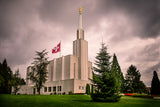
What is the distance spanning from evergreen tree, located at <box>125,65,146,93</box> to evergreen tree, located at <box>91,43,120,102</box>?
40269 millimetres

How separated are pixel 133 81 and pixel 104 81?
4642 centimetres

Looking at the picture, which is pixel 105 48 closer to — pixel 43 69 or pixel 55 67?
pixel 43 69

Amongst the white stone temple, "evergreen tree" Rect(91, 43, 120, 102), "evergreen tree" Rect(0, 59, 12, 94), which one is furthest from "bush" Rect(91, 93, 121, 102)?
"evergreen tree" Rect(0, 59, 12, 94)

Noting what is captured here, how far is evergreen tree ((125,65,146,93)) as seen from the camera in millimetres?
57091

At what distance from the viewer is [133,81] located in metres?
59.7

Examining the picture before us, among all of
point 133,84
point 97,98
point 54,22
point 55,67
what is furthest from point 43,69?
point 133,84

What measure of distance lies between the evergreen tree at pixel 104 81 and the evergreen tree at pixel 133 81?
40269mm

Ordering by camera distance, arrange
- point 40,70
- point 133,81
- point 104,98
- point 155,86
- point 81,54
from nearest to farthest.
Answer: point 104,98 < point 40,70 < point 81,54 < point 155,86 < point 133,81

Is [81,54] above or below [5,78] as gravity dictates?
above

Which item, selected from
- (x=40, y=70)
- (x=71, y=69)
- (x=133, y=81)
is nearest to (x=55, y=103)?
(x=40, y=70)

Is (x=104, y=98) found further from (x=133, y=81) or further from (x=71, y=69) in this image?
(x=133, y=81)

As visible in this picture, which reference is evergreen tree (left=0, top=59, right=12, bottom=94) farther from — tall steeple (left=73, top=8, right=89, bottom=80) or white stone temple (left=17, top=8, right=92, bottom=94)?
tall steeple (left=73, top=8, right=89, bottom=80)

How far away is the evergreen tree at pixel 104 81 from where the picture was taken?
17.8 metres

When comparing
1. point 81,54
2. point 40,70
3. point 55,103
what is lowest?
point 55,103
